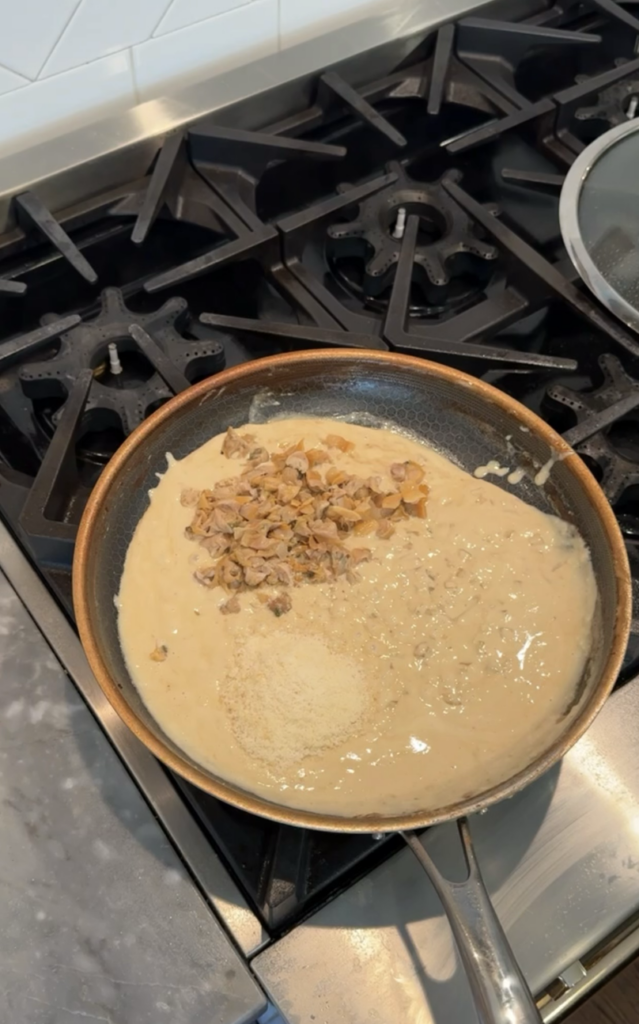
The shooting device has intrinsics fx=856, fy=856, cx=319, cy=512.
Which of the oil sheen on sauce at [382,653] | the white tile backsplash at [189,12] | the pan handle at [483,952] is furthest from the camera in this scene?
the white tile backsplash at [189,12]

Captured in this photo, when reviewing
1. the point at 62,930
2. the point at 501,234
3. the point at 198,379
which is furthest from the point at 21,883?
the point at 501,234

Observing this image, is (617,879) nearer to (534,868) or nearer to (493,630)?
(534,868)

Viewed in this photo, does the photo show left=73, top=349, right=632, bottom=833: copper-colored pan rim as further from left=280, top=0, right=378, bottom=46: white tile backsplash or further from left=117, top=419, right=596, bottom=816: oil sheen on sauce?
left=280, top=0, right=378, bottom=46: white tile backsplash

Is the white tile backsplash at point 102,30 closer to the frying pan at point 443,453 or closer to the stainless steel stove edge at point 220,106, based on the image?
the stainless steel stove edge at point 220,106

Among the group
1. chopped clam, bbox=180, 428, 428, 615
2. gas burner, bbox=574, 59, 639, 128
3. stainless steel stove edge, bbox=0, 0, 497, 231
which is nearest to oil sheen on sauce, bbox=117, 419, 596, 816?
chopped clam, bbox=180, 428, 428, 615

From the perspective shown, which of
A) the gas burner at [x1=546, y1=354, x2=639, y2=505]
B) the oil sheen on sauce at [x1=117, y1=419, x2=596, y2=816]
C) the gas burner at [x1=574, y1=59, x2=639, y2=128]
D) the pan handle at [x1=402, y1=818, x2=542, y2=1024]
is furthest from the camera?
the gas burner at [x1=574, y1=59, x2=639, y2=128]

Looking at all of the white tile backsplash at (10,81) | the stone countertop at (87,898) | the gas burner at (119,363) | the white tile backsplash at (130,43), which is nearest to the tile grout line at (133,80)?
the white tile backsplash at (130,43)
